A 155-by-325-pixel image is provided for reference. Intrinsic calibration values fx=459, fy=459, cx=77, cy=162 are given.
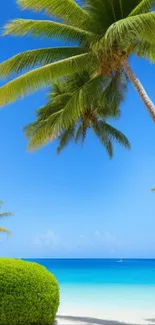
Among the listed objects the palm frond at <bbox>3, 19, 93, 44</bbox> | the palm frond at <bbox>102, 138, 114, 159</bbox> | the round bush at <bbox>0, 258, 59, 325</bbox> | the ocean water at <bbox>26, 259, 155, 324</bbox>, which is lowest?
the round bush at <bbox>0, 258, 59, 325</bbox>

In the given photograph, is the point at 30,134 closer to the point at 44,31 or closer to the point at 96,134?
the point at 96,134

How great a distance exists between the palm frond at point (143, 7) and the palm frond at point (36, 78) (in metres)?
1.81

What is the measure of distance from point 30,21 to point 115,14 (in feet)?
8.28

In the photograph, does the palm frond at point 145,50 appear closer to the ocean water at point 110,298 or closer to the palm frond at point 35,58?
the palm frond at point 35,58

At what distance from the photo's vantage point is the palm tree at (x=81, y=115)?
50.2ft

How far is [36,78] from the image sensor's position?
1258cm

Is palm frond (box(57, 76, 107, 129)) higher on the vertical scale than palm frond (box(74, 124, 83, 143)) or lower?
lower

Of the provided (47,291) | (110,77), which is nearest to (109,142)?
(110,77)

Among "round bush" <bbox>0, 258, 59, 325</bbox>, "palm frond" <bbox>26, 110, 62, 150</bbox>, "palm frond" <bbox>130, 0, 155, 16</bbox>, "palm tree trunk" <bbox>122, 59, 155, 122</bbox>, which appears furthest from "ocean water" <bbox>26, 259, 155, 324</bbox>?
"palm frond" <bbox>130, 0, 155, 16</bbox>

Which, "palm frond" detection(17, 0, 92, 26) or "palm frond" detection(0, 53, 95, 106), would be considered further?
"palm frond" detection(0, 53, 95, 106)

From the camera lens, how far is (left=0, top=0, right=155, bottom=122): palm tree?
1220 cm

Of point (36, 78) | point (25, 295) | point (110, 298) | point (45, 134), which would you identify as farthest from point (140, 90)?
point (110, 298)

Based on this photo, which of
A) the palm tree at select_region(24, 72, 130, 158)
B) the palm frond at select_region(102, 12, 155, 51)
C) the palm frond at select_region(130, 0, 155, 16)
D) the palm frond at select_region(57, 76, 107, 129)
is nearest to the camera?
the palm frond at select_region(102, 12, 155, 51)

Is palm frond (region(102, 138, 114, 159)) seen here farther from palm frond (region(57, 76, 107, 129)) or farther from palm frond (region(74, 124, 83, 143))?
palm frond (region(57, 76, 107, 129))
